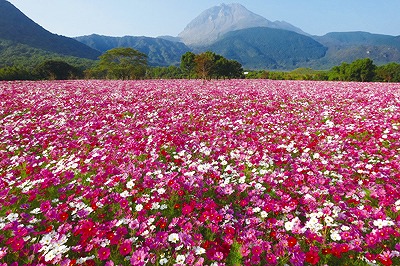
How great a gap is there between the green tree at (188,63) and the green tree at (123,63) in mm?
11391

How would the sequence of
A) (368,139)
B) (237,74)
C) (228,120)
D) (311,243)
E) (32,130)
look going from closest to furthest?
1. (311,243)
2. (368,139)
3. (32,130)
4. (228,120)
5. (237,74)

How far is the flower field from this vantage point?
2.97 meters

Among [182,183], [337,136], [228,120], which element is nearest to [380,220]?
[182,183]

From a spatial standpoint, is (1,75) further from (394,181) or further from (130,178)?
(394,181)

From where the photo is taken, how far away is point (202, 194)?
4348 mm

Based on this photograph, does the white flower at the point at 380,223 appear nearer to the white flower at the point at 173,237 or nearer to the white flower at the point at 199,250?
the white flower at the point at 199,250

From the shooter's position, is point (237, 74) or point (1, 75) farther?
point (237, 74)

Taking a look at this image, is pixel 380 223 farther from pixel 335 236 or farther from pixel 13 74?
pixel 13 74

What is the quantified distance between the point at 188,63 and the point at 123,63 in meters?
18.3

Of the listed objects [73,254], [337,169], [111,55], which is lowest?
[73,254]

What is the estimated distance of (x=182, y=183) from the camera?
4340 mm

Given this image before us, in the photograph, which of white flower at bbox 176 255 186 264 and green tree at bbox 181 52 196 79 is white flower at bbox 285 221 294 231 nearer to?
white flower at bbox 176 255 186 264

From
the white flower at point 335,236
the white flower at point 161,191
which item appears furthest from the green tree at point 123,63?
the white flower at point 335,236

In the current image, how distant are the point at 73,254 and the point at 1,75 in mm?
52010
